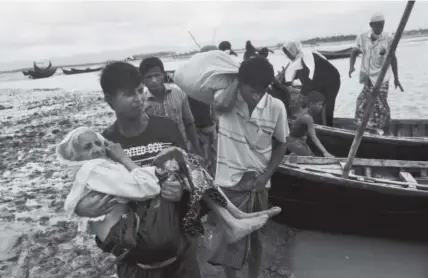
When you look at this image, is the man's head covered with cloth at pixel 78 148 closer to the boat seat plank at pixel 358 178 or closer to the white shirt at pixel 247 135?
the white shirt at pixel 247 135

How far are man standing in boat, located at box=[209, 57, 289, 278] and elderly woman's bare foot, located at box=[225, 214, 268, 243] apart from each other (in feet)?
2.94

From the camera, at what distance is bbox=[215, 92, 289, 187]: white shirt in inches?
108

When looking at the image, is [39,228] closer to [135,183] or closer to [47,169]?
[47,169]

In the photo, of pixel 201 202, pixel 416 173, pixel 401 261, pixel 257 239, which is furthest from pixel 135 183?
pixel 416 173

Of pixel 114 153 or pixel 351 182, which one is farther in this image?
pixel 351 182

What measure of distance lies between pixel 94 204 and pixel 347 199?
3.05m

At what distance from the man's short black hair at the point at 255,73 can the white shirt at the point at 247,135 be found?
0.18 metres

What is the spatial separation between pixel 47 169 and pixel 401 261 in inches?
229

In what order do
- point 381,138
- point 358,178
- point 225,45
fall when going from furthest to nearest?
point 225,45, point 381,138, point 358,178

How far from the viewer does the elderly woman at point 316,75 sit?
6.11 m

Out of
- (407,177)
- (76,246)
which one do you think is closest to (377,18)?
(407,177)

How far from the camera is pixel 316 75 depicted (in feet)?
20.3

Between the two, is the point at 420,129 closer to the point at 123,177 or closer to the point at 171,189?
the point at 171,189

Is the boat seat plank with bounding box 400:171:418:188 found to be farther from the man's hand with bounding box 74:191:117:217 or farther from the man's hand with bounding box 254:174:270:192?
the man's hand with bounding box 74:191:117:217
